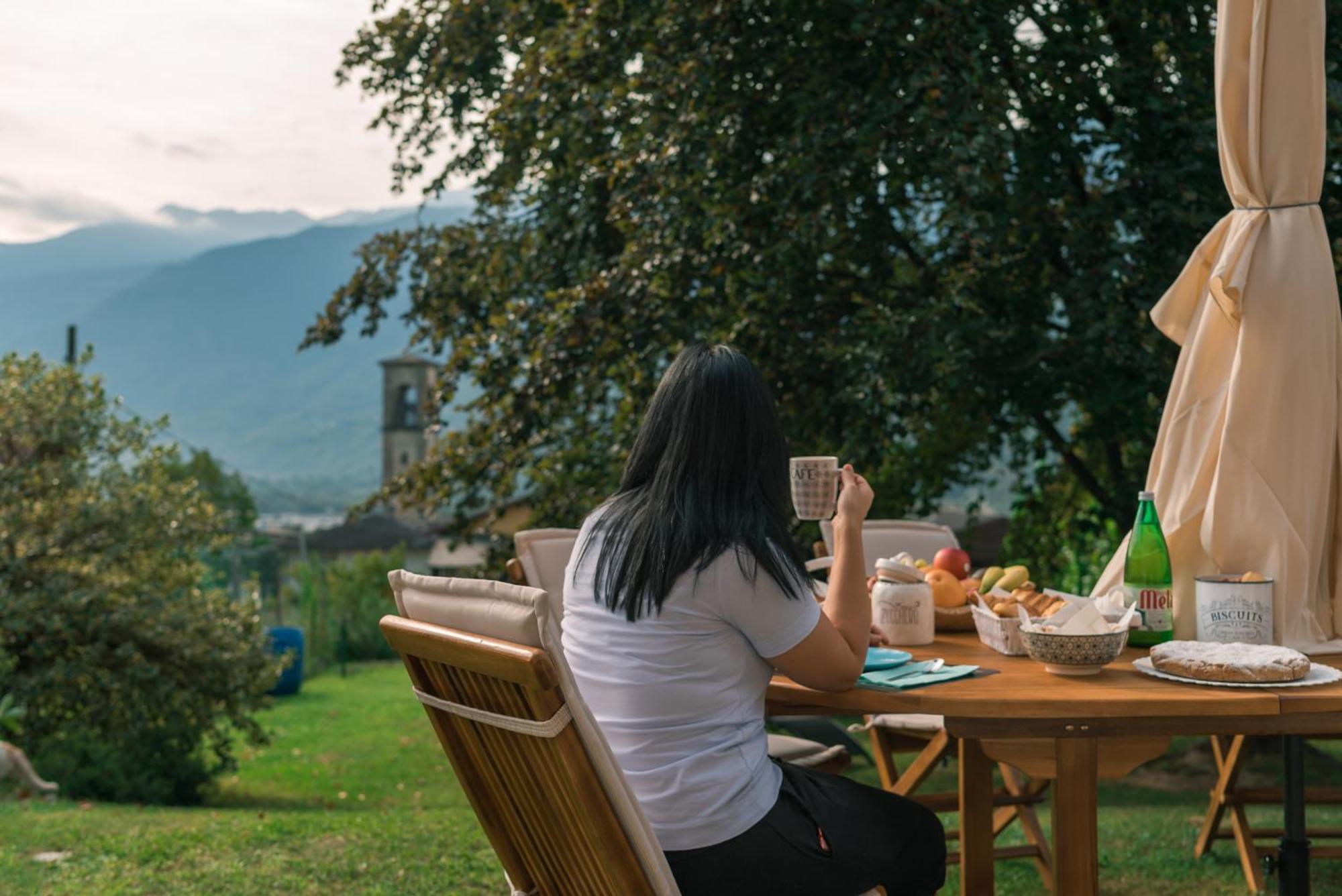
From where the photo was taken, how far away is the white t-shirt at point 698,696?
216 cm

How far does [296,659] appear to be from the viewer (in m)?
17.5

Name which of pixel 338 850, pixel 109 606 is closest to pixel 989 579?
pixel 338 850

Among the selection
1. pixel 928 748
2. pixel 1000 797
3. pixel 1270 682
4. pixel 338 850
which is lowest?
pixel 338 850

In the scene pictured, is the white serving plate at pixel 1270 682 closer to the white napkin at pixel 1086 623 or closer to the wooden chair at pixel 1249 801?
the white napkin at pixel 1086 623

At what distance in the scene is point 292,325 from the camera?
18362cm

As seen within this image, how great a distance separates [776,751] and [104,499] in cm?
661

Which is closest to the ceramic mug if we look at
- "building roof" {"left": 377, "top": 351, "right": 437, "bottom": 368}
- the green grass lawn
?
the green grass lawn

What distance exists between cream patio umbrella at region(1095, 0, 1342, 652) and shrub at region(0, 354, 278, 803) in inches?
267

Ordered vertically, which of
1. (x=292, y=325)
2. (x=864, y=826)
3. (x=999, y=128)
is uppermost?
(x=292, y=325)

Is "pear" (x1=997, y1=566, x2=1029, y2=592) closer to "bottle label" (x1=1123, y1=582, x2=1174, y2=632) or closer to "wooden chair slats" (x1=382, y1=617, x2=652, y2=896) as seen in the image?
"bottle label" (x1=1123, y1=582, x2=1174, y2=632)

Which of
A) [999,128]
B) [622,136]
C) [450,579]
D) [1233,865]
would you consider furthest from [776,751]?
[622,136]

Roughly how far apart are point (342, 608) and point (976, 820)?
2034 cm

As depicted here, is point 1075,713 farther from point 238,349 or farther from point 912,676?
point 238,349

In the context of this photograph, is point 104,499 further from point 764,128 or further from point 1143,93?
point 1143,93
